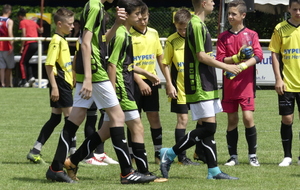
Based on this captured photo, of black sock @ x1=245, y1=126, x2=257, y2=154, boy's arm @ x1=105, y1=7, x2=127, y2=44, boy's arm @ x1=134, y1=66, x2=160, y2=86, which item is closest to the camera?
boy's arm @ x1=105, y1=7, x2=127, y2=44

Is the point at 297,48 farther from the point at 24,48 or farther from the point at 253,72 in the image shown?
the point at 24,48

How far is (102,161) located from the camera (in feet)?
28.2

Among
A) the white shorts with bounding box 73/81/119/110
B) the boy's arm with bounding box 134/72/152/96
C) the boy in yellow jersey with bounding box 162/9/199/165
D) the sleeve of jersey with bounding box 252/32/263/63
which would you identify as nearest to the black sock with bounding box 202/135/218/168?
the boy's arm with bounding box 134/72/152/96

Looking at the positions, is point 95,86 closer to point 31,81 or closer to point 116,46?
point 116,46

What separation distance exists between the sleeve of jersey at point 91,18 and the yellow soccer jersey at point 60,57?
1.92m

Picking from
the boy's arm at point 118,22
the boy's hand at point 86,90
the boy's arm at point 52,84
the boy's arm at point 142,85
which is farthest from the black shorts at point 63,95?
the boy's hand at point 86,90

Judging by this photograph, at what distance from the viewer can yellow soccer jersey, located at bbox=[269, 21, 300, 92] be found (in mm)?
8328

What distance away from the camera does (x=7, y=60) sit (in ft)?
65.4

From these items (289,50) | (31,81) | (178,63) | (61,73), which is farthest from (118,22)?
(31,81)

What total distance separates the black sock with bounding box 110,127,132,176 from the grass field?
0.59 ft

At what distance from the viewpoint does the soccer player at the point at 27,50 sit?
789 inches

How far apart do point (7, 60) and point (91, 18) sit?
1382cm

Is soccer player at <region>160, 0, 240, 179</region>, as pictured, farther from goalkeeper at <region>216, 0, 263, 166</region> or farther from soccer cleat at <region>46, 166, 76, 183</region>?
soccer cleat at <region>46, 166, 76, 183</region>

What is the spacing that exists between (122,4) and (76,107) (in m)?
1.12
